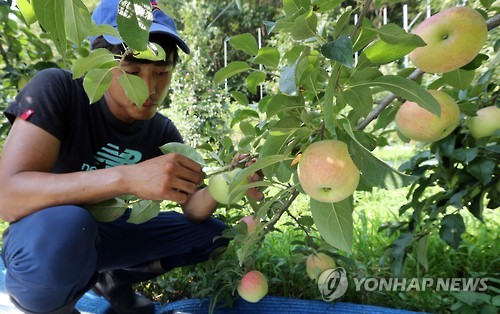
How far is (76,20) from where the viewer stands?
1.42 feet

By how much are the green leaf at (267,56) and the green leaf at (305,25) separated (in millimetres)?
191

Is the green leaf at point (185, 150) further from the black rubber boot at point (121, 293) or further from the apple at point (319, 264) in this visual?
the black rubber boot at point (121, 293)

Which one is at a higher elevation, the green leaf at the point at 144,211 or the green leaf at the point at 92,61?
the green leaf at the point at 92,61

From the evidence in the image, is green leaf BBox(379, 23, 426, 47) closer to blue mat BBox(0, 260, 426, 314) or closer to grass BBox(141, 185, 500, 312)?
grass BBox(141, 185, 500, 312)

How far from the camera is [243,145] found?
91cm

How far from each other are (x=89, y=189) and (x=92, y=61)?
41cm

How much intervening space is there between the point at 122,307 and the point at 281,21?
1180mm

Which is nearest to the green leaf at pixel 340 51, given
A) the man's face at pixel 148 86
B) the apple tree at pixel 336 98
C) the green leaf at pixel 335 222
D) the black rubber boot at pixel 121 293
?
the apple tree at pixel 336 98

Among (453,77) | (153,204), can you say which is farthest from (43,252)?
(453,77)

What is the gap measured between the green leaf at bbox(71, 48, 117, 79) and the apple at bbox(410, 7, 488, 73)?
0.48 meters

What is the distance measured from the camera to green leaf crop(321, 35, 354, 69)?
1.39 feet

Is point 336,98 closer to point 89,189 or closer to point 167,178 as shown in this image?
point 167,178

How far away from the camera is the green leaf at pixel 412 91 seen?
481 mm

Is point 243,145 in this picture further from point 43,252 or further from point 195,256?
point 195,256
